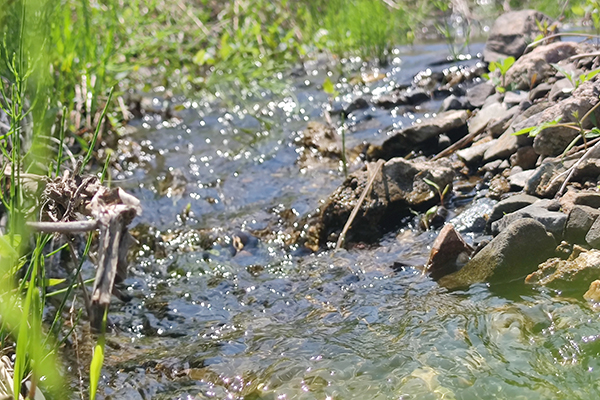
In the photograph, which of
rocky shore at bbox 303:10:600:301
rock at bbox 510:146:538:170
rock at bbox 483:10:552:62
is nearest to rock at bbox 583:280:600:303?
rocky shore at bbox 303:10:600:301

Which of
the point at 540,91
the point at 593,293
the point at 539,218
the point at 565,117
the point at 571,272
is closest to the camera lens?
the point at 593,293

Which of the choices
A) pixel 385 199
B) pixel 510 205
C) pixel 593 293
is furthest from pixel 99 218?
pixel 385 199

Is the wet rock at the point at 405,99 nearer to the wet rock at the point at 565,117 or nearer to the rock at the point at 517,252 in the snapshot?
the wet rock at the point at 565,117

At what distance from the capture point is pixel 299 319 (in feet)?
8.42

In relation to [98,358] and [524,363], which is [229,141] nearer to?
[524,363]

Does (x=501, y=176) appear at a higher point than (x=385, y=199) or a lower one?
higher

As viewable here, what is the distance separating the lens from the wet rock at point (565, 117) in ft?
9.95

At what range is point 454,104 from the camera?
14.9ft

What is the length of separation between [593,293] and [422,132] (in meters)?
2.02

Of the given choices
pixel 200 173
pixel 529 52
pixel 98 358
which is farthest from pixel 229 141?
pixel 98 358

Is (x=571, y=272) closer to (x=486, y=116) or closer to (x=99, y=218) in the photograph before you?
(x=99, y=218)

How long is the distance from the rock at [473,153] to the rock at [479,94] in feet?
2.42

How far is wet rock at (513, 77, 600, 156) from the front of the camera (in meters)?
3.03

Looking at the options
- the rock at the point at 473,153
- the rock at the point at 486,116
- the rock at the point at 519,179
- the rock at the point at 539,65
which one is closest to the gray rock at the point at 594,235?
the rock at the point at 519,179
